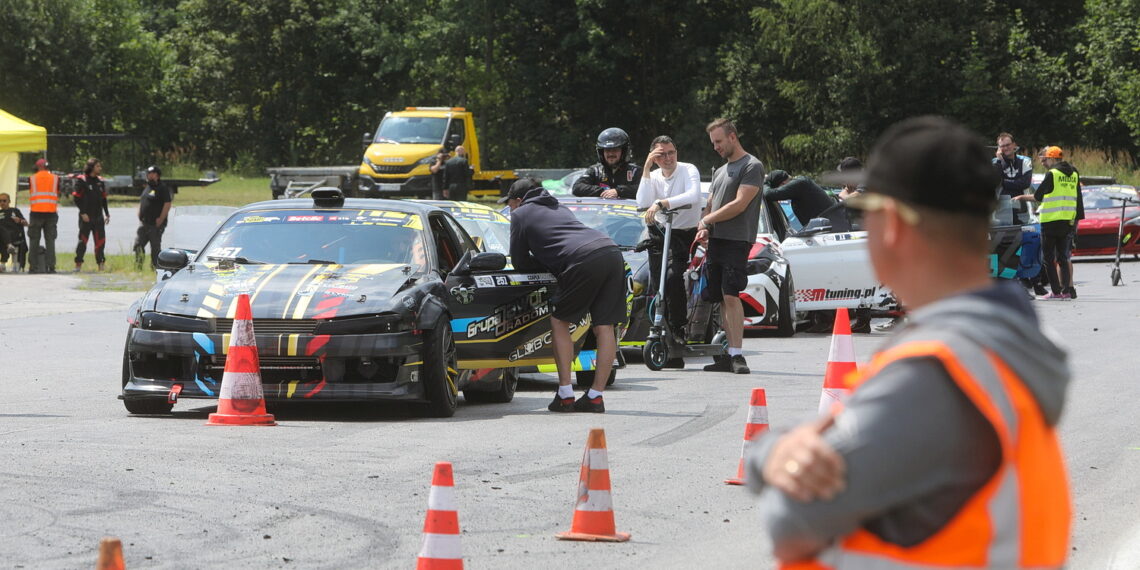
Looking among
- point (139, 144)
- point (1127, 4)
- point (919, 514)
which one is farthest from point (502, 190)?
point (919, 514)

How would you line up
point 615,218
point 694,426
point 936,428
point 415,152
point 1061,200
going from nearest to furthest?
point 936,428 → point 694,426 → point 615,218 → point 1061,200 → point 415,152

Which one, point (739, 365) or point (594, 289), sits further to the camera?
point (739, 365)

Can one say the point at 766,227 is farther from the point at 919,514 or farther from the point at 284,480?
the point at 919,514

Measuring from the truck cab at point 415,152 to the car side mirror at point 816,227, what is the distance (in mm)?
23505

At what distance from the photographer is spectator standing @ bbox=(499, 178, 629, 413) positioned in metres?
10.9

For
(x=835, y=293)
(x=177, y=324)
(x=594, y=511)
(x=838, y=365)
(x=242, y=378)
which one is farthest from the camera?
(x=835, y=293)

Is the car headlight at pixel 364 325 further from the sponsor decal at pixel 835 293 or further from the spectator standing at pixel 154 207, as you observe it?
the spectator standing at pixel 154 207

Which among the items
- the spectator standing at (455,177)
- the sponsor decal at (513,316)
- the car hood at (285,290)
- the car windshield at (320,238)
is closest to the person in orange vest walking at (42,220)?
the spectator standing at (455,177)

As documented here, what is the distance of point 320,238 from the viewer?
11461mm

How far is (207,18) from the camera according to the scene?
236 feet

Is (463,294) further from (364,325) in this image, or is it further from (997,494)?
(997,494)

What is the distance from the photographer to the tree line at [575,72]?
2101 inches

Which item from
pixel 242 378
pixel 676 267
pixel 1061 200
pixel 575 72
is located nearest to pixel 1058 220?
pixel 1061 200

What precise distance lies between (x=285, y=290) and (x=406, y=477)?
9.40ft
